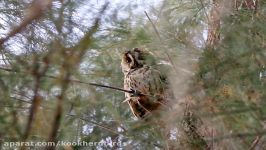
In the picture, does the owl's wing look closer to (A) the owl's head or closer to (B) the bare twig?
(A) the owl's head

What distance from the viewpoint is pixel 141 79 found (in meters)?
2.81

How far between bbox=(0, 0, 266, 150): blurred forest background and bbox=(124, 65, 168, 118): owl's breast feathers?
105 millimetres

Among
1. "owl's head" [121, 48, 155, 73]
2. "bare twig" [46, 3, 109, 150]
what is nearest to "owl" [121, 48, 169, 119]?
"owl's head" [121, 48, 155, 73]

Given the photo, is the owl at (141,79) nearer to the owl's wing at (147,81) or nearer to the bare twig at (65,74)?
the owl's wing at (147,81)

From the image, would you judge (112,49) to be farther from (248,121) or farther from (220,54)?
(248,121)

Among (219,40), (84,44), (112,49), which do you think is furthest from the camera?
(112,49)

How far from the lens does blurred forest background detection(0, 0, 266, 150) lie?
139cm

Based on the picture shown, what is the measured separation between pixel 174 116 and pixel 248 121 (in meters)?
0.35

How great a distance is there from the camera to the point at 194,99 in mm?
1920

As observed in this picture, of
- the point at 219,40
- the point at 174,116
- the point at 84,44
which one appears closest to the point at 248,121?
the point at 174,116

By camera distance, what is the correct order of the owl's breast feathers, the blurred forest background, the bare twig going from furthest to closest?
the owl's breast feathers → the blurred forest background → the bare twig

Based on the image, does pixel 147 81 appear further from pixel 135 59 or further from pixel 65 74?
pixel 65 74

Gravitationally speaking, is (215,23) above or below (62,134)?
above

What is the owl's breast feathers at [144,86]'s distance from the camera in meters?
2.69
